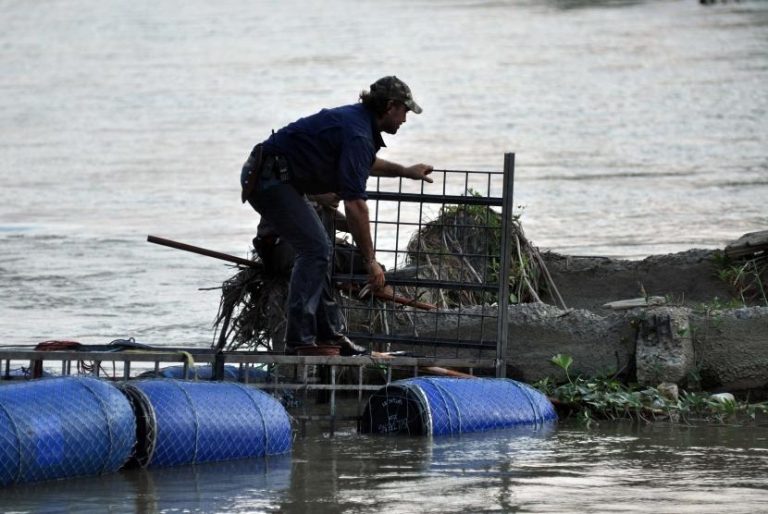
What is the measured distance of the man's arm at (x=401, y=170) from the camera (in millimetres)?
9234

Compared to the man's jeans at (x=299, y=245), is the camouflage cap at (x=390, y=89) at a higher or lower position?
higher

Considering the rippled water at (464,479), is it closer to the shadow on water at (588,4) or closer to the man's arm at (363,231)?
the man's arm at (363,231)

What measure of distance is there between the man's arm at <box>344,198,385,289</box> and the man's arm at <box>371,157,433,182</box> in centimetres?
45

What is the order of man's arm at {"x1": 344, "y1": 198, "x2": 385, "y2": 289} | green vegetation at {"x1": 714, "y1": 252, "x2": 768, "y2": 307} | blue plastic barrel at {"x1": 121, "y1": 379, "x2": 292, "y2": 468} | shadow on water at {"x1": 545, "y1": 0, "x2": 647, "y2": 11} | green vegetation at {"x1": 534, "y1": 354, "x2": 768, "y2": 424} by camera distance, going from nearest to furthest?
blue plastic barrel at {"x1": 121, "y1": 379, "x2": 292, "y2": 468}, man's arm at {"x1": 344, "y1": 198, "x2": 385, "y2": 289}, green vegetation at {"x1": 534, "y1": 354, "x2": 768, "y2": 424}, green vegetation at {"x1": 714, "y1": 252, "x2": 768, "y2": 307}, shadow on water at {"x1": 545, "y1": 0, "x2": 647, "y2": 11}

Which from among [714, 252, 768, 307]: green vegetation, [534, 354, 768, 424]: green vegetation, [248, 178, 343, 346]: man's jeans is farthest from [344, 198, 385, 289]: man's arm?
[714, 252, 768, 307]: green vegetation

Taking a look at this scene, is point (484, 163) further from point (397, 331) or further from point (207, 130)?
point (397, 331)

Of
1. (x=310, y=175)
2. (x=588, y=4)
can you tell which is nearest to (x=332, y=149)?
(x=310, y=175)

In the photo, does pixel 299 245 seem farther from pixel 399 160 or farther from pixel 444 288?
pixel 399 160

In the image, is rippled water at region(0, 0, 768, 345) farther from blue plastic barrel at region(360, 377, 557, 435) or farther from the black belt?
blue plastic barrel at region(360, 377, 557, 435)

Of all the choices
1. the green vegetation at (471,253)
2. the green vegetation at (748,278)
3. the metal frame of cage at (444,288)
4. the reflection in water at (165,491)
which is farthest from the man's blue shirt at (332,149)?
the green vegetation at (748,278)

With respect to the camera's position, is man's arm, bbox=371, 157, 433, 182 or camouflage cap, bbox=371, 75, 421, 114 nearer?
camouflage cap, bbox=371, 75, 421, 114

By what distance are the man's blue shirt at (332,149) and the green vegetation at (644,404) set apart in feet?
6.13

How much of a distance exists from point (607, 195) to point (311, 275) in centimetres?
1229

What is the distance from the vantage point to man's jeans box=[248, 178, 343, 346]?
359 inches
